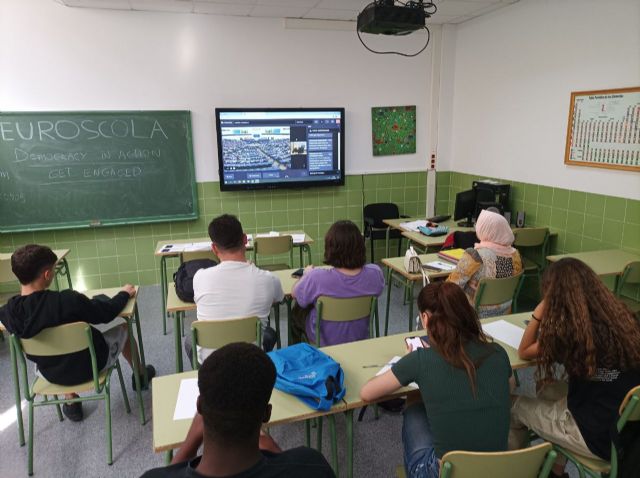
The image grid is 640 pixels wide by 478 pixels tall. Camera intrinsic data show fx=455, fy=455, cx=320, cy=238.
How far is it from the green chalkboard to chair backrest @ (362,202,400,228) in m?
2.21

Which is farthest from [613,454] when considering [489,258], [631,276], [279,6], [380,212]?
[279,6]

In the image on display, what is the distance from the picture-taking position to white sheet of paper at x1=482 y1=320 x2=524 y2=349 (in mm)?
2306

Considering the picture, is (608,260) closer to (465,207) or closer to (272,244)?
(465,207)

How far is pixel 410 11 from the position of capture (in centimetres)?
330

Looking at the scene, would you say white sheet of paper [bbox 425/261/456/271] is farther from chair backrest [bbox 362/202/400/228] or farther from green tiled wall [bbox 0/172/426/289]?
green tiled wall [bbox 0/172/426/289]

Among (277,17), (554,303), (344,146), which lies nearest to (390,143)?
(344,146)

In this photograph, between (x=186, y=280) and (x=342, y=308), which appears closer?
(x=342, y=308)

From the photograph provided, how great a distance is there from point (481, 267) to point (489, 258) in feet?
0.26

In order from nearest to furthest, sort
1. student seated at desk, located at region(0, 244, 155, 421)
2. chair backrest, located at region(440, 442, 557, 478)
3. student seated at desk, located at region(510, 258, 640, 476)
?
chair backrest, located at region(440, 442, 557, 478), student seated at desk, located at region(510, 258, 640, 476), student seated at desk, located at region(0, 244, 155, 421)

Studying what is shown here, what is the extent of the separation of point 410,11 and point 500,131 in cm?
239

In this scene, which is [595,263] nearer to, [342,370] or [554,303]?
[554,303]

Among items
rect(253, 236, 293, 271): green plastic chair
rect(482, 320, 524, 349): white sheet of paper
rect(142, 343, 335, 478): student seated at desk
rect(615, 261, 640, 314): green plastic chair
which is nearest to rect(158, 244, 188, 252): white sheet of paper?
rect(253, 236, 293, 271): green plastic chair

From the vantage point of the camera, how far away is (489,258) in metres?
3.05

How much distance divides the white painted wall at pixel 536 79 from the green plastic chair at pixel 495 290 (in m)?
1.58
